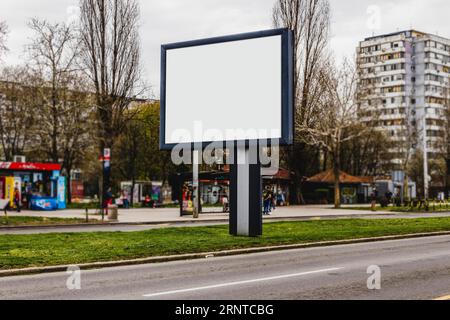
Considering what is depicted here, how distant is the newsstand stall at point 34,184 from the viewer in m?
42.7

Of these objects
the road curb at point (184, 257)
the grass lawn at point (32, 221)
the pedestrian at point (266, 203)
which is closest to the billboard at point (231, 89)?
the road curb at point (184, 257)

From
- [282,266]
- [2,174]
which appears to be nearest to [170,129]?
[282,266]

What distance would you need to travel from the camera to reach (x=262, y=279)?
40.0 ft

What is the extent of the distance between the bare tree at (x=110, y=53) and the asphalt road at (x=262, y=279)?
34878 mm

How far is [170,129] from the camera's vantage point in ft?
73.2

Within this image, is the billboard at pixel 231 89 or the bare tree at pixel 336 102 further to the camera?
the bare tree at pixel 336 102

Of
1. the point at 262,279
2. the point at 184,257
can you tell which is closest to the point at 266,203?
the point at 184,257

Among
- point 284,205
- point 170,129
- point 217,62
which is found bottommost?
point 284,205

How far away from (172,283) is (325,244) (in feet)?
30.6

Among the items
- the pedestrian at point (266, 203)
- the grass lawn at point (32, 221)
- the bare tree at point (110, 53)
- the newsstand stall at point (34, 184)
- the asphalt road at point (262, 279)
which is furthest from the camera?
the bare tree at point (110, 53)

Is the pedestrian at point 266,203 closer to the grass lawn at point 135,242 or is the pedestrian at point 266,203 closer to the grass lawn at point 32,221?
the grass lawn at point 32,221

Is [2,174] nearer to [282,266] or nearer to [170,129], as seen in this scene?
[170,129]

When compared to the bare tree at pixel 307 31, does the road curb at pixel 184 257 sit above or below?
below

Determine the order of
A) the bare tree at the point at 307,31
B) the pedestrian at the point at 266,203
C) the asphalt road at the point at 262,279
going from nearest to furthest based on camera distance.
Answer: the asphalt road at the point at 262,279 → the pedestrian at the point at 266,203 → the bare tree at the point at 307,31
